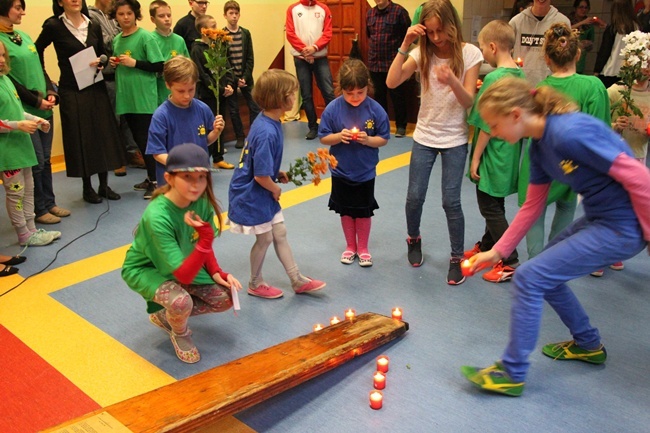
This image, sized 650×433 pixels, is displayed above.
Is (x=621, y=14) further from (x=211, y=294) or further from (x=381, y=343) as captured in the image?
(x=211, y=294)

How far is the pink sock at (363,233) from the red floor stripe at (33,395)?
1977mm

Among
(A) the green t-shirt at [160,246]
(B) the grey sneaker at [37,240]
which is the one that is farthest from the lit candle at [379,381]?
(B) the grey sneaker at [37,240]

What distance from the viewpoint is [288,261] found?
3.48 m

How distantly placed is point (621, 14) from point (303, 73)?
382cm

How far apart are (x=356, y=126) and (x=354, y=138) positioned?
126 mm

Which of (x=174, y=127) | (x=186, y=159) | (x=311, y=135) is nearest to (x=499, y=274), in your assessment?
(x=186, y=159)

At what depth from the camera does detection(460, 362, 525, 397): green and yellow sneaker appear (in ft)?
8.18

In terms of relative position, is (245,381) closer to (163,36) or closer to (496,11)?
(163,36)

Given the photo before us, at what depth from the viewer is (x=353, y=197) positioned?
148 inches

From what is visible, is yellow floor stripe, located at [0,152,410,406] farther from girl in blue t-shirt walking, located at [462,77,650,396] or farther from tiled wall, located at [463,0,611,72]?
tiled wall, located at [463,0,611,72]

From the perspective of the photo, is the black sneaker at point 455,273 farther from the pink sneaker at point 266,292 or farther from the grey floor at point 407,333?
the pink sneaker at point 266,292

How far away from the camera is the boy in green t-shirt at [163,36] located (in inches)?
213

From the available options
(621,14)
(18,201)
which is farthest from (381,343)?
(621,14)

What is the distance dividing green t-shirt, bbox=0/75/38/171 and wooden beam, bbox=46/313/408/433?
251 cm
